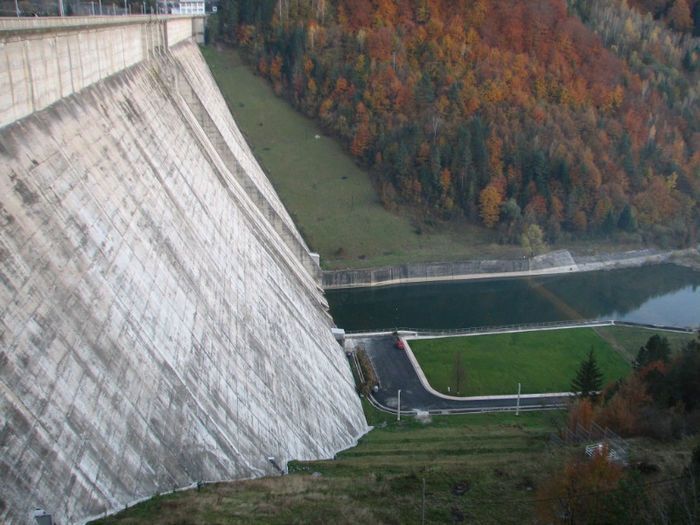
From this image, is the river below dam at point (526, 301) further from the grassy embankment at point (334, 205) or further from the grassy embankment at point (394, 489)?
the grassy embankment at point (394, 489)

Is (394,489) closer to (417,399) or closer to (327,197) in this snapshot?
(417,399)

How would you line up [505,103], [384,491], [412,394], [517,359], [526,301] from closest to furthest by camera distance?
1. [384,491]
2. [412,394]
3. [517,359]
4. [526,301]
5. [505,103]

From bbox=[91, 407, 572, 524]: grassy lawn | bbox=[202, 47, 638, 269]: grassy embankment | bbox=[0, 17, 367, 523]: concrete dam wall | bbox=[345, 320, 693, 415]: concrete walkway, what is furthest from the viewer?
bbox=[202, 47, 638, 269]: grassy embankment

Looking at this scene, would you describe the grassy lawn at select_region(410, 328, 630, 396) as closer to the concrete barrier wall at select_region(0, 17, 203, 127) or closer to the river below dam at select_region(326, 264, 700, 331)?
the river below dam at select_region(326, 264, 700, 331)

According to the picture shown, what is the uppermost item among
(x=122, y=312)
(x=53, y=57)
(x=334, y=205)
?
(x=53, y=57)

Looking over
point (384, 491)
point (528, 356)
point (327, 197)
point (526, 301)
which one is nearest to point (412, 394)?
point (528, 356)

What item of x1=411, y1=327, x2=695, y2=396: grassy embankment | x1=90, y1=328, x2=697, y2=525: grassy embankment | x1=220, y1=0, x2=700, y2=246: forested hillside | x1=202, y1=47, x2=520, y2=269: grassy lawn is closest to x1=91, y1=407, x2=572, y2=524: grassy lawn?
x1=90, y1=328, x2=697, y2=525: grassy embankment
